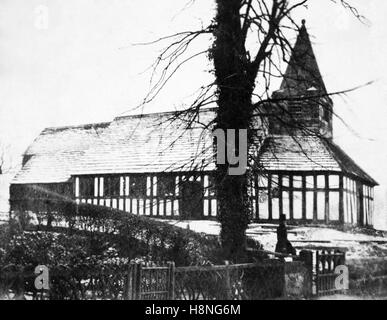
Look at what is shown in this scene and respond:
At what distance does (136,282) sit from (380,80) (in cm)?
486

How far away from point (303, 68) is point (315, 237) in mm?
3847

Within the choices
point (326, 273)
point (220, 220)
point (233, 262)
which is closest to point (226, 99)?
point (220, 220)

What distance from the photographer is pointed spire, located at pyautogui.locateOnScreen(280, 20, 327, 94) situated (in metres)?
8.64

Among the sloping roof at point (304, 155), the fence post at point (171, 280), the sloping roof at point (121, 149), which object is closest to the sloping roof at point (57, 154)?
the sloping roof at point (121, 149)

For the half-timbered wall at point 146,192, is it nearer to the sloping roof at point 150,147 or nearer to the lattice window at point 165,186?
the lattice window at point 165,186

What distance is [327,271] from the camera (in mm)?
8859

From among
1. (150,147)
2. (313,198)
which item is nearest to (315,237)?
(313,198)

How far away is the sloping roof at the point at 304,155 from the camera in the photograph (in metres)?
9.34

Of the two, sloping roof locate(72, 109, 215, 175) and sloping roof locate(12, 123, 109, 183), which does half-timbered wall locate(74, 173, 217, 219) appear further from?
sloping roof locate(12, 123, 109, 183)

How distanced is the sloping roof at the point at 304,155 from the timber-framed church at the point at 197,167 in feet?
0.08

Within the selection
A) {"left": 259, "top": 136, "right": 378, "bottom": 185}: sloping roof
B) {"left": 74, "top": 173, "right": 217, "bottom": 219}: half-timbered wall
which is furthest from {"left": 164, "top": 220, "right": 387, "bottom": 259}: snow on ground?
{"left": 259, "top": 136, "right": 378, "bottom": 185}: sloping roof

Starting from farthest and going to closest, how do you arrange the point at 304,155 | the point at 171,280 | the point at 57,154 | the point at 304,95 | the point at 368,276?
1. the point at 57,154
2. the point at 304,155
3. the point at 304,95
4. the point at 368,276
5. the point at 171,280

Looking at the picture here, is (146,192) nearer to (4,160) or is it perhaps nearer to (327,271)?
(4,160)
